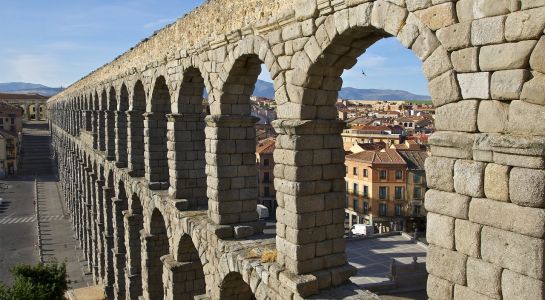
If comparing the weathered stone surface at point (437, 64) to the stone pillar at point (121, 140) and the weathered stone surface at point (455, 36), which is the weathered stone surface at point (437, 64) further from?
the stone pillar at point (121, 140)

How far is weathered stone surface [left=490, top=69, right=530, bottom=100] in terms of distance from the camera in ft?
14.6

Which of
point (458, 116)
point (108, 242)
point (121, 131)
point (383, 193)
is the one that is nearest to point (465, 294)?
point (458, 116)

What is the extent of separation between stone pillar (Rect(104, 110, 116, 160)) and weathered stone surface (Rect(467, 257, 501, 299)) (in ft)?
66.1

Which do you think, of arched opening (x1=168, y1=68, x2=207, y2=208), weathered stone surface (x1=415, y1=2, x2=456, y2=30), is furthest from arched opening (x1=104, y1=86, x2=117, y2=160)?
weathered stone surface (x1=415, y1=2, x2=456, y2=30)

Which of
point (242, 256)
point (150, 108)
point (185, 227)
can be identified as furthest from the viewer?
Result: point (150, 108)

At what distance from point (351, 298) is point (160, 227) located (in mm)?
9383

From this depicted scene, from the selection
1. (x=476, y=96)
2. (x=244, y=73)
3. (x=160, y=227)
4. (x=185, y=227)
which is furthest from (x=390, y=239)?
(x=476, y=96)

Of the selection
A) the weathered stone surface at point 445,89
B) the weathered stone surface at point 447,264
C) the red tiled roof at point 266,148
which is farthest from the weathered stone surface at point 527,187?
the red tiled roof at point 266,148

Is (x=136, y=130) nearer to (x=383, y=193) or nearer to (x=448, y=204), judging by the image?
(x=448, y=204)

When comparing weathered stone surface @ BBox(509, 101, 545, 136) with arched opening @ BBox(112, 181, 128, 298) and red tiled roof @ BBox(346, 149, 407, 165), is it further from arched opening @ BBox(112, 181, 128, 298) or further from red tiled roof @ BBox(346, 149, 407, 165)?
red tiled roof @ BBox(346, 149, 407, 165)

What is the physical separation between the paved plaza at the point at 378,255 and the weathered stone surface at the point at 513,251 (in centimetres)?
1983

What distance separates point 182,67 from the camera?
1282 cm

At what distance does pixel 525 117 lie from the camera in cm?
445

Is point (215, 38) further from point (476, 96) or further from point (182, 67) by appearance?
point (476, 96)
